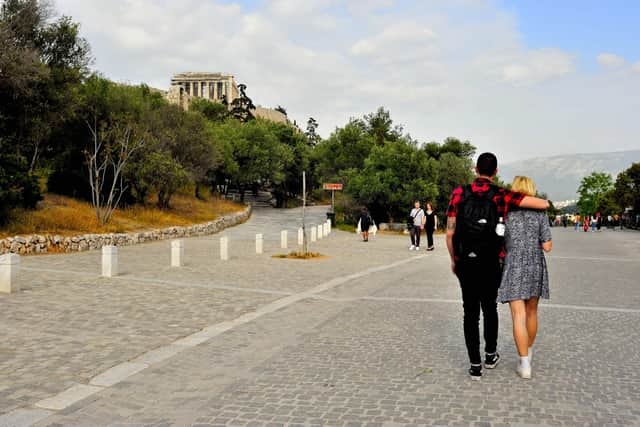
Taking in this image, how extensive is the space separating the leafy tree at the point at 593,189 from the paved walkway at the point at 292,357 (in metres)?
84.4

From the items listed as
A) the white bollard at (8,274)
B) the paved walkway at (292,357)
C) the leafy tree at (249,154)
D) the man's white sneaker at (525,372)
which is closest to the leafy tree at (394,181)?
the leafy tree at (249,154)

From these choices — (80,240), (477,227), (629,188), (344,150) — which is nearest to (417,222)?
(80,240)

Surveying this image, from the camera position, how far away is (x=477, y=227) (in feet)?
16.5

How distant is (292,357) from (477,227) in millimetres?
2174

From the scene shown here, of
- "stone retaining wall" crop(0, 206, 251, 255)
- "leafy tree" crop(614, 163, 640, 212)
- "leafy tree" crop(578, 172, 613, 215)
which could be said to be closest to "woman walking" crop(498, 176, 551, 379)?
"stone retaining wall" crop(0, 206, 251, 255)

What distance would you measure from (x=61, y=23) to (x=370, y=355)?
21.2m

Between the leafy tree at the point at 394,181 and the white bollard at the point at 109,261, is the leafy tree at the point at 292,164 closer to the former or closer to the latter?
the leafy tree at the point at 394,181

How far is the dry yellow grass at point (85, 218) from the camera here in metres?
20.0

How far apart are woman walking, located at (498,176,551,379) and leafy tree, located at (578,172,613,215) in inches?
3558

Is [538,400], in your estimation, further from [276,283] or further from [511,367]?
[276,283]

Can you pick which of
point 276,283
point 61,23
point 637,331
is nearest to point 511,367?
point 637,331

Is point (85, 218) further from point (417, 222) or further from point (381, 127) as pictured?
point (381, 127)

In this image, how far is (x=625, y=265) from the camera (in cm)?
1669

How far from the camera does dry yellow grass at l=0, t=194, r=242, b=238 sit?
1998cm
